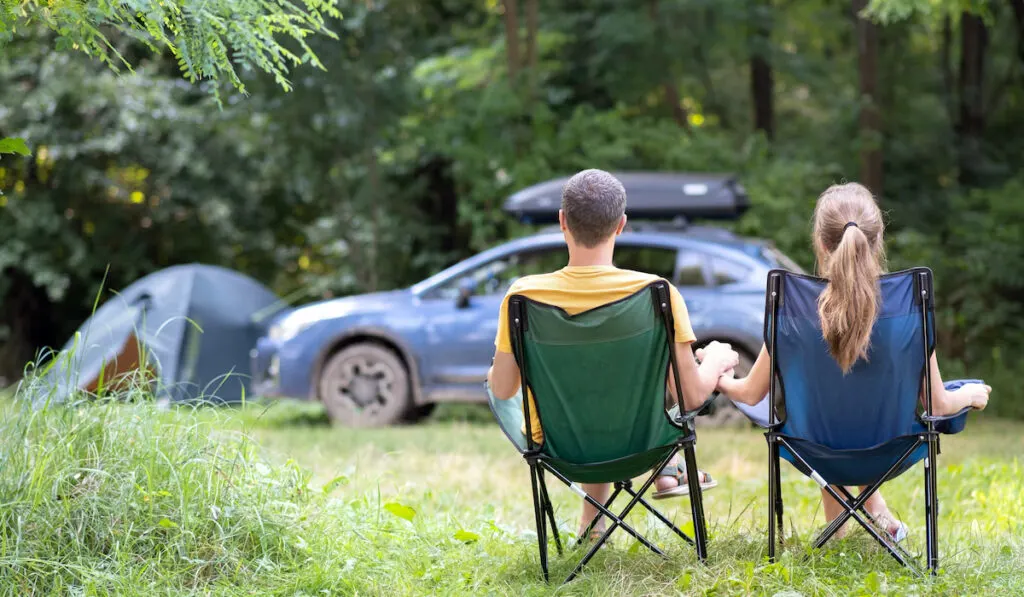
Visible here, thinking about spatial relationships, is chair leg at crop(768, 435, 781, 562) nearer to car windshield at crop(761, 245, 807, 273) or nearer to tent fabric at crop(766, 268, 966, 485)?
tent fabric at crop(766, 268, 966, 485)

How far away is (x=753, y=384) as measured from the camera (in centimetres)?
398

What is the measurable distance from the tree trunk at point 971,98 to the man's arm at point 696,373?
46.1 ft

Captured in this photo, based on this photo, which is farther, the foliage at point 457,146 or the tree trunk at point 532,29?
the tree trunk at point 532,29

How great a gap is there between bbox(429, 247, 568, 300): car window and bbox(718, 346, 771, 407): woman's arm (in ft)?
17.3

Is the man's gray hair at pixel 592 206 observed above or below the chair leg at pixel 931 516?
above

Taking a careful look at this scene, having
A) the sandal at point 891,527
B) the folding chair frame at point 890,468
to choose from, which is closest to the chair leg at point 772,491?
the folding chair frame at point 890,468

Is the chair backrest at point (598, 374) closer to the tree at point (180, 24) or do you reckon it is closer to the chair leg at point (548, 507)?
the chair leg at point (548, 507)

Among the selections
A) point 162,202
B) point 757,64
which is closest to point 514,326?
point 162,202

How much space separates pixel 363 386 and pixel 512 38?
6.06 meters

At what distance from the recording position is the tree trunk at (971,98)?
1677 cm

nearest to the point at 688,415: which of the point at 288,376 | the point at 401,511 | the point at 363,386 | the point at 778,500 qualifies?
the point at 778,500

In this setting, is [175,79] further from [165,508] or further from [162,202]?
[165,508]

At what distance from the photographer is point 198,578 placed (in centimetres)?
379

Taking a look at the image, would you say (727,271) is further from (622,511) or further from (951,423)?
(622,511)
